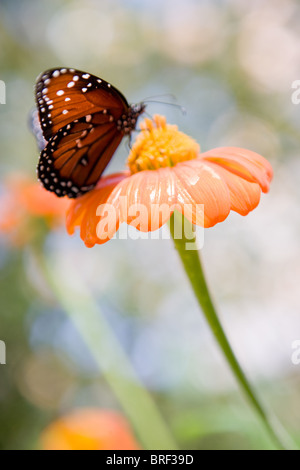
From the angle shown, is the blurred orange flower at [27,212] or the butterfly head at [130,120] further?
the blurred orange flower at [27,212]

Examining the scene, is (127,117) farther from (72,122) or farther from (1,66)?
(1,66)

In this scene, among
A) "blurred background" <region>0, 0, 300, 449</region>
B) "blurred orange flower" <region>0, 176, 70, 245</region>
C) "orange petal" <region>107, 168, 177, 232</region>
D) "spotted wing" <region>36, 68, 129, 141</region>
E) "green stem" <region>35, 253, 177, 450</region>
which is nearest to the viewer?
"orange petal" <region>107, 168, 177, 232</region>

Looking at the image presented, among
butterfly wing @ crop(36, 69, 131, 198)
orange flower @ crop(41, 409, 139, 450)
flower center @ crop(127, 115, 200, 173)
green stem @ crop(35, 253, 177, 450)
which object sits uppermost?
butterfly wing @ crop(36, 69, 131, 198)

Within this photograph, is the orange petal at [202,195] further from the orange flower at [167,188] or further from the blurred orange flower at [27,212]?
the blurred orange flower at [27,212]

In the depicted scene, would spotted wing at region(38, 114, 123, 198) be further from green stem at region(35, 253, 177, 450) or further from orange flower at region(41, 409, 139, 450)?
orange flower at region(41, 409, 139, 450)

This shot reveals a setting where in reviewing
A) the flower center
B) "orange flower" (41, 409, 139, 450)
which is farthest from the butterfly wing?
"orange flower" (41, 409, 139, 450)

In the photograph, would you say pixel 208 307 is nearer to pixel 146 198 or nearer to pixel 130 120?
pixel 146 198

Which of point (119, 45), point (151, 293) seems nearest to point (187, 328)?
point (151, 293)

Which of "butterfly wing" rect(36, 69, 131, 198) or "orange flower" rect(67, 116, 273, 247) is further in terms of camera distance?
Answer: "butterfly wing" rect(36, 69, 131, 198)

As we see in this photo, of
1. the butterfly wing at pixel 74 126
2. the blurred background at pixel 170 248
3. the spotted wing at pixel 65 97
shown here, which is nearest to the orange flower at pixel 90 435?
the blurred background at pixel 170 248
